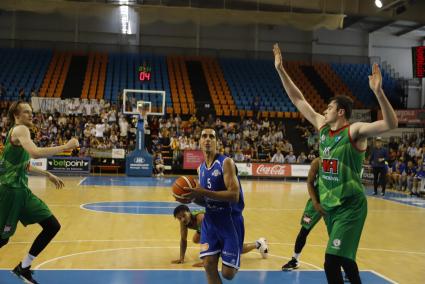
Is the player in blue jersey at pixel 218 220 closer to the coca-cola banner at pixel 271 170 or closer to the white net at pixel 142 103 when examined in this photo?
the white net at pixel 142 103

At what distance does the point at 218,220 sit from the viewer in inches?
186

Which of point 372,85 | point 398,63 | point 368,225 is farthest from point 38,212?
point 398,63

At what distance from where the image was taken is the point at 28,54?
1237 inches

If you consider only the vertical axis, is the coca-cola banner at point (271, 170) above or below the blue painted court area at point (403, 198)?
above

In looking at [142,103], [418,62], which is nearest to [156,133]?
[142,103]

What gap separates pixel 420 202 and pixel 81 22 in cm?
2454

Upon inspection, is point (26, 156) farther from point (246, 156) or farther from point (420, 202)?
point (246, 156)

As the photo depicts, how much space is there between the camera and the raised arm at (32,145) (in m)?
5.17

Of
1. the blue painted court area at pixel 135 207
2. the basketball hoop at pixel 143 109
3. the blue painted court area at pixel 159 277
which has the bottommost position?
the blue painted court area at pixel 135 207

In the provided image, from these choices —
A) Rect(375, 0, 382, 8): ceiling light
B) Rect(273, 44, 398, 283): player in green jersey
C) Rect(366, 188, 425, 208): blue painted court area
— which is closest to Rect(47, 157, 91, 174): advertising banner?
Rect(366, 188, 425, 208): blue painted court area

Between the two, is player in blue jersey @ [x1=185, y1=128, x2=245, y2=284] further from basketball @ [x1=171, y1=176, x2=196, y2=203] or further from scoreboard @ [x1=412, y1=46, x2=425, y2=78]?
scoreboard @ [x1=412, y1=46, x2=425, y2=78]

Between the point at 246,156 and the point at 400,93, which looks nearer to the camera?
the point at 246,156

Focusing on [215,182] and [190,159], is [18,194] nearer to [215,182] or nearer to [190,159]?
[215,182]

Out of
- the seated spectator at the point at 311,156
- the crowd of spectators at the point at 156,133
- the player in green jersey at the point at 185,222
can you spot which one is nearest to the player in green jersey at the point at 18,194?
the player in green jersey at the point at 185,222
